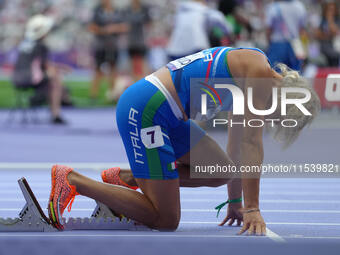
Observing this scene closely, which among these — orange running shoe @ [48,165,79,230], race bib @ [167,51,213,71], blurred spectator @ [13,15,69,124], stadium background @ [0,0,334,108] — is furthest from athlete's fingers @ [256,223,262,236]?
stadium background @ [0,0,334,108]

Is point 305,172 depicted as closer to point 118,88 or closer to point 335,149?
point 335,149

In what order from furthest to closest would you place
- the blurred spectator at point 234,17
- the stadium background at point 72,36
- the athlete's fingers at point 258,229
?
1. the stadium background at point 72,36
2. the blurred spectator at point 234,17
3. the athlete's fingers at point 258,229

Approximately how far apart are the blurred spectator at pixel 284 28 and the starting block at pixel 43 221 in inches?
233

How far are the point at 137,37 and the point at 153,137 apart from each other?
30.7 ft

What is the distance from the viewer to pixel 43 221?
3945 millimetres

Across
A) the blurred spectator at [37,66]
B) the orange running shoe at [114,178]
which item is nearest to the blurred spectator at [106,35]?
the blurred spectator at [37,66]

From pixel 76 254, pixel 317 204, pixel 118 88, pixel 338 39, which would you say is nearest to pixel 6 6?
pixel 118 88

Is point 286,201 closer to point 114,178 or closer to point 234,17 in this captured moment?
point 114,178

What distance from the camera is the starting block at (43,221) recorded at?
3947mm

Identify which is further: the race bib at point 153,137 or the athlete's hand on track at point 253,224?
the race bib at point 153,137

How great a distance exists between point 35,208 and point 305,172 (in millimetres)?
3357

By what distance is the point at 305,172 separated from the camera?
666 cm

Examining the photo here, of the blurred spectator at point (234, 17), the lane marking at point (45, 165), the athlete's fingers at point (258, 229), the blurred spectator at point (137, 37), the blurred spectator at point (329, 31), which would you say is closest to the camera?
the athlete's fingers at point (258, 229)

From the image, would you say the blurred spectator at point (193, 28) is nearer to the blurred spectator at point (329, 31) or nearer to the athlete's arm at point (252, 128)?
the blurred spectator at point (329, 31)
